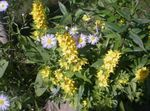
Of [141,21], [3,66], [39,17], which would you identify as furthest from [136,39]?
→ [3,66]

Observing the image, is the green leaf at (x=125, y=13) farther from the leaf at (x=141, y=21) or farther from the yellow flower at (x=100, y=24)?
the yellow flower at (x=100, y=24)

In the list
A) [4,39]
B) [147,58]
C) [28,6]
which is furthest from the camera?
[28,6]

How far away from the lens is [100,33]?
9.93ft

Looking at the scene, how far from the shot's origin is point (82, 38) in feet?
9.27

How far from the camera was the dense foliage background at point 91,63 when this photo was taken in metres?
2.79

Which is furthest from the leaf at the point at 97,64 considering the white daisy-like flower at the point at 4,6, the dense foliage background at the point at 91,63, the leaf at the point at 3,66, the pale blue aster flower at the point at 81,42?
the white daisy-like flower at the point at 4,6

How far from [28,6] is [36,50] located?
1.35 m

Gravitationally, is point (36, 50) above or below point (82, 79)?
above

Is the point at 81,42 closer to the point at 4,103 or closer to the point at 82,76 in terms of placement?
the point at 82,76

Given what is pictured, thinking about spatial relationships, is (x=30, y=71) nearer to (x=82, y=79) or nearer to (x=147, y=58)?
(x=82, y=79)

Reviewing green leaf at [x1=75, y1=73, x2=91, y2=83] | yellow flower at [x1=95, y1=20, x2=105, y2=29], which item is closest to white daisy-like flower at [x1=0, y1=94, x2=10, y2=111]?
green leaf at [x1=75, y1=73, x2=91, y2=83]

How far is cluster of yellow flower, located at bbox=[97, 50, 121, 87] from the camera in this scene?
2674 mm

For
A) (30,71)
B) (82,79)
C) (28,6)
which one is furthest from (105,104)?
(28,6)

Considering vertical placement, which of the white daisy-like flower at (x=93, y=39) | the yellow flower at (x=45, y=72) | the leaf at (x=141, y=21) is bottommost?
the yellow flower at (x=45, y=72)
